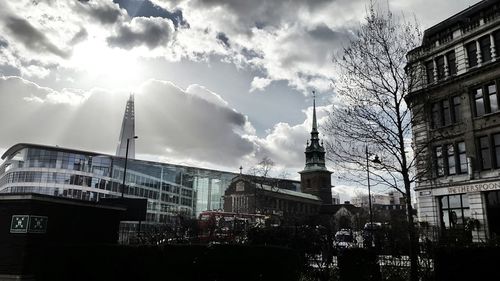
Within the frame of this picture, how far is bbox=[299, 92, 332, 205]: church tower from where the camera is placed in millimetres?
118875

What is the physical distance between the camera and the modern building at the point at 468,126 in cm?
2692

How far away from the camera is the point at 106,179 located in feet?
344

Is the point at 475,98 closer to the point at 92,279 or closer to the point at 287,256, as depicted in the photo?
the point at 287,256

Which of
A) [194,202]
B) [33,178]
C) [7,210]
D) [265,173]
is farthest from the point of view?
[194,202]

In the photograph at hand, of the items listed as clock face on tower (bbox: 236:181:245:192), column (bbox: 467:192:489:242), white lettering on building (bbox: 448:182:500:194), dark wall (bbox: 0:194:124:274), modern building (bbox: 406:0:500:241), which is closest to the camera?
dark wall (bbox: 0:194:124:274)

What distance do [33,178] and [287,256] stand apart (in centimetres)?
9553

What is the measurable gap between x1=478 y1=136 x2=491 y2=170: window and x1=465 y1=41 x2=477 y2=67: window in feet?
17.1

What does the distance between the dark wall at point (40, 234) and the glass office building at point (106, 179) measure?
61.5m

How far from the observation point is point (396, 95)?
16.8 meters

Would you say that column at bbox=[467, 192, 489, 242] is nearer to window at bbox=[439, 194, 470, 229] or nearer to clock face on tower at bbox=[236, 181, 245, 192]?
window at bbox=[439, 194, 470, 229]

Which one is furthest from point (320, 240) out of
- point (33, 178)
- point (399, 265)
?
point (33, 178)

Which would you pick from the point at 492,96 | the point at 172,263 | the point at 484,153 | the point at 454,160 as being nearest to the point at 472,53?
the point at 492,96

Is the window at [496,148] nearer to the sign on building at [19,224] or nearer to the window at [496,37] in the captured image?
the window at [496,37]

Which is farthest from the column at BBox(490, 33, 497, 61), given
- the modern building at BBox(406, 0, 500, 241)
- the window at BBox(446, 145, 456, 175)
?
the window at BBox(446, 145, 456, 175)
